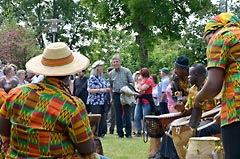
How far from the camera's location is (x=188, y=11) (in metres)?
29.7

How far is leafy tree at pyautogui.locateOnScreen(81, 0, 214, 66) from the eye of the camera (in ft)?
90.7

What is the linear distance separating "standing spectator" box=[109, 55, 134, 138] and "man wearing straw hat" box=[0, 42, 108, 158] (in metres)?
8.97

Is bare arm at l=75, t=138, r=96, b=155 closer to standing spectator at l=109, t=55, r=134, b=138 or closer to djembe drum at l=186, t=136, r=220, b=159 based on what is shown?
djembe drum at l=186, t=136, r=220, b=159

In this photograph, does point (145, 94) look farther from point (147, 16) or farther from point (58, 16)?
point (58, 16)

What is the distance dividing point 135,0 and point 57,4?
781 inches

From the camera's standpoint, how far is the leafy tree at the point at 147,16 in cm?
2766

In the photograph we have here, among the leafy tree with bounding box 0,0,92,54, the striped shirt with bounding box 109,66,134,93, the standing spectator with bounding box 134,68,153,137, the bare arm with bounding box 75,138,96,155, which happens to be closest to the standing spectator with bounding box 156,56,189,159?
the bare arm with bounding box 75,138,96,155

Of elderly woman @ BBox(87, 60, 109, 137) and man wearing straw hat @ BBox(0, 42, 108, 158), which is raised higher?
man wearing straw hat @ BBox(0, 42, 108, 158)

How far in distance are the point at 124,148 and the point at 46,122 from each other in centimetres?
726

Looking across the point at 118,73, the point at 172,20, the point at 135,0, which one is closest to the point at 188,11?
the point at 172,20

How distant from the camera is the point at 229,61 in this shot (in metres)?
4.73

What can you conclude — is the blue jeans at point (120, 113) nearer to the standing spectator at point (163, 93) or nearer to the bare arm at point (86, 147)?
the standing spectator at point (163, 93)

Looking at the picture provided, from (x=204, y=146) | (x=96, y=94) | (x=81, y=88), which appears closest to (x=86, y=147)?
(x=204, y=146)

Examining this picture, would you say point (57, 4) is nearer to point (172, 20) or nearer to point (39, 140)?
point (172, 20)
